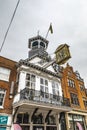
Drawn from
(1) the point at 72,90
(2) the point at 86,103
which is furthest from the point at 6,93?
(2) the point at 86,103

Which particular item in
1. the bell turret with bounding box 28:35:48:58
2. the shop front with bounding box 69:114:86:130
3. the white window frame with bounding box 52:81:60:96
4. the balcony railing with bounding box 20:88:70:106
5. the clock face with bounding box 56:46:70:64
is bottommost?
the shop front with bounding box 69:114:86:130

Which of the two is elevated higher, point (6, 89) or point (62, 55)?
point (62, 55)

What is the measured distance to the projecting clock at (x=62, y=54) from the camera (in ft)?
31.2

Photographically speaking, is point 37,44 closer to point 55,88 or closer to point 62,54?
point 55,88

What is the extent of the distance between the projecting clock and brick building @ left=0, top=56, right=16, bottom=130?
20.3 feet

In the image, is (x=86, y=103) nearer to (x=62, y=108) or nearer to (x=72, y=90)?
(x=72, y=90)

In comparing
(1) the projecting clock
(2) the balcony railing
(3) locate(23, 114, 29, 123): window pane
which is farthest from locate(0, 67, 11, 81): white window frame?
(1) the projecting clock

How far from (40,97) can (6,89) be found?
141 inches

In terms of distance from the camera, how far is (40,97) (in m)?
13.4

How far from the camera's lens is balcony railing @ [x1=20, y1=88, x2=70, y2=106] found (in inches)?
492

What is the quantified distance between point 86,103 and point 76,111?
549 centimetres

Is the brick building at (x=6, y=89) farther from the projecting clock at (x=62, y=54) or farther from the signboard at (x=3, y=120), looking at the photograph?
the projecting clock at (x=62, y=54)

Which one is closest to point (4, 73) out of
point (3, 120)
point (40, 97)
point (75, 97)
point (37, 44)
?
point (40, 97)

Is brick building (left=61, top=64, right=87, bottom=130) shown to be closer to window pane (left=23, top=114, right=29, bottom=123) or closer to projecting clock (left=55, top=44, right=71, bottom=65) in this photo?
window pane (left=23, top=114, right=29, bottom=123)
